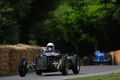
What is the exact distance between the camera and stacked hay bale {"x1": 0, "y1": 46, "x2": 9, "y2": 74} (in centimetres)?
2220

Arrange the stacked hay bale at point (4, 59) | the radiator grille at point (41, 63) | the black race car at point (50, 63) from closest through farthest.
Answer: the black race car at point (50, 63)
the radiator grille at point (41, 63)
the stacked hay bale at point (4, 59)

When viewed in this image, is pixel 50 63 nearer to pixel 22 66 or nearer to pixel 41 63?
pixel 41 63

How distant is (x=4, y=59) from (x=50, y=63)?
12.4 feet

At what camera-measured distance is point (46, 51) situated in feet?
70.2

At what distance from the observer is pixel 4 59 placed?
890 inches

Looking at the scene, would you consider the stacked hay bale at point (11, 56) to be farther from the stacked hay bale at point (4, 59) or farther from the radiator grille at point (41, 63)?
the radiator grille at point (41, 63)

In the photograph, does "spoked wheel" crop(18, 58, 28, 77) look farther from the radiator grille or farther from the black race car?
the radiator grille

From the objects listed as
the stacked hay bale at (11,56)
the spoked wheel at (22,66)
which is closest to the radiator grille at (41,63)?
the spoked wheel at (22,66)

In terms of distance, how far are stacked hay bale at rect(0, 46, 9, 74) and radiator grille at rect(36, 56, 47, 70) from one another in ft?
9.96

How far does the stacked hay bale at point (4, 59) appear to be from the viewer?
22203 mm

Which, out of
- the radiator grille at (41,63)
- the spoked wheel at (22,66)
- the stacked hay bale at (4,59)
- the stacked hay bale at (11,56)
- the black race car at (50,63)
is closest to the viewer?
the spoked wheel at (22,66)

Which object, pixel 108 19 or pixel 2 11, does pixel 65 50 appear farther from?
pixel 2 11

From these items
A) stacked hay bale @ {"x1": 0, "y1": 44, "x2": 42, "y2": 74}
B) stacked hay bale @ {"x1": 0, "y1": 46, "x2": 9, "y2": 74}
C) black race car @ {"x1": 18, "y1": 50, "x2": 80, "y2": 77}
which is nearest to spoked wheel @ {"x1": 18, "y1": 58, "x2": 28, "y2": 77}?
black race car @ {"x1": 18, "y1": 50, "x2": 80, "y2": 77}

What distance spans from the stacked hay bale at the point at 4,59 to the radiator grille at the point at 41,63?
303cm
